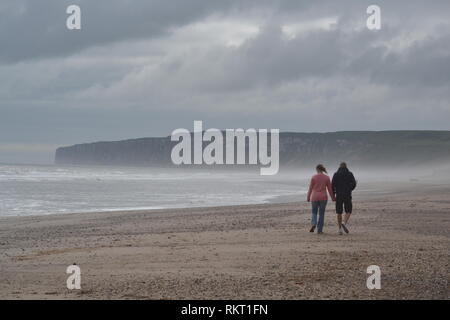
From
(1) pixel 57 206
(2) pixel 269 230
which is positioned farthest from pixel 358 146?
(2) pixel 269 230

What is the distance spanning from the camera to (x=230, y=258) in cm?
1117

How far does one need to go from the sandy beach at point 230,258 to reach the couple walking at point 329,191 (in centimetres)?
48

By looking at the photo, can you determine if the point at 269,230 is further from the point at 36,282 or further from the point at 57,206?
the point at 57,206

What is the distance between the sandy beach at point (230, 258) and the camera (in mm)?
8492

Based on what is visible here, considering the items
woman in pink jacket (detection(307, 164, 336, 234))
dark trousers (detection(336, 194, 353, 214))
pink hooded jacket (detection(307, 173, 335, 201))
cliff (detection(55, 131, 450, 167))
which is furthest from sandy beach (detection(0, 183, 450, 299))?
cliff (detection(55, 131, 450, 167))

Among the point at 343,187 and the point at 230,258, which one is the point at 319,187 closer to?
the point at 343,187

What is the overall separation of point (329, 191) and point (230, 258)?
426 cm

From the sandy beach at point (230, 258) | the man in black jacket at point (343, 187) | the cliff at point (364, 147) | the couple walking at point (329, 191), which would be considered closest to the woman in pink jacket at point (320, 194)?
the couple walking at point (329, 191)

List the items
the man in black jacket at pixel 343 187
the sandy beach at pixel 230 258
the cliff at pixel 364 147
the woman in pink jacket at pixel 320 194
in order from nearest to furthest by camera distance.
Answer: the sandy beach at pixel 230 258
the woman in pink jacket at pixel 320 194
the man in black jacket at pixel 343 187
the cliff at pixel 364 147

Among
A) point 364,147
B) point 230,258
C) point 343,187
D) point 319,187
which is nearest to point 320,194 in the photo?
point 319,187

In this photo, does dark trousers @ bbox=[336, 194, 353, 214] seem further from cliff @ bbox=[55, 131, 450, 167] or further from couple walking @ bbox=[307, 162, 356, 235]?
cliff @ bbox=[55, 131, 450, 167]

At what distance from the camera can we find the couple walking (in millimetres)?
14461

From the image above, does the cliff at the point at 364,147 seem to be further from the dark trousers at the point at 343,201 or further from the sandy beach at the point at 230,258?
the dark trousers at the point at 343,201
